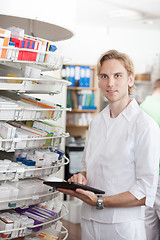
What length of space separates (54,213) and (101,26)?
5689mm

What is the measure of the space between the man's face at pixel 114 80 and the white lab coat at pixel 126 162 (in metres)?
0.08

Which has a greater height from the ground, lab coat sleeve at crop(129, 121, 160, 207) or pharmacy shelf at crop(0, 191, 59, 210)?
lab coat sleeve at crop(129, 121, 160, 207)

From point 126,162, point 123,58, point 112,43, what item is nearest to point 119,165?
point 126,162

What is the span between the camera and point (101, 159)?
1.63 meters

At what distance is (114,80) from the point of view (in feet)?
5.32

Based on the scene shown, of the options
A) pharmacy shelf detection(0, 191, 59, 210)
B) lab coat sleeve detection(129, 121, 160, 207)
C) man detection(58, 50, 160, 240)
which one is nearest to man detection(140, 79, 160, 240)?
man detection(58, 50, 160, 240)

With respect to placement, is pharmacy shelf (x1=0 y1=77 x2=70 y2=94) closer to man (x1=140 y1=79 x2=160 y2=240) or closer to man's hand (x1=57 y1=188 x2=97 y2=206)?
man's hand (x1=57 y1=188 x2=97 y2=206)

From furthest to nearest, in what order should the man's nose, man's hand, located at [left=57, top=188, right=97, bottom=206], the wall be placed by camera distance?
the wall, the man's nose, man's hand, located at [left=57, top=188, right=97, bottom=206]

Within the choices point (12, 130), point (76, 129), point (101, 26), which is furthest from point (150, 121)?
point (101, 26)

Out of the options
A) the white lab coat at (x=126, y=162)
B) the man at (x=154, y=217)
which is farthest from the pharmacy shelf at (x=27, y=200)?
the man at (x=154, y=217)

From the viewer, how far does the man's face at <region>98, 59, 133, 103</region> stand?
1.61 meters

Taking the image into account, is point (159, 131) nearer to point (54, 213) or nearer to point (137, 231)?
point (137, 231)

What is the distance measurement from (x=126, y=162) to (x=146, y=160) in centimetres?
10

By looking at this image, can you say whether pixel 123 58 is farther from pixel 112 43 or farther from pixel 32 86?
pixel 112 43
